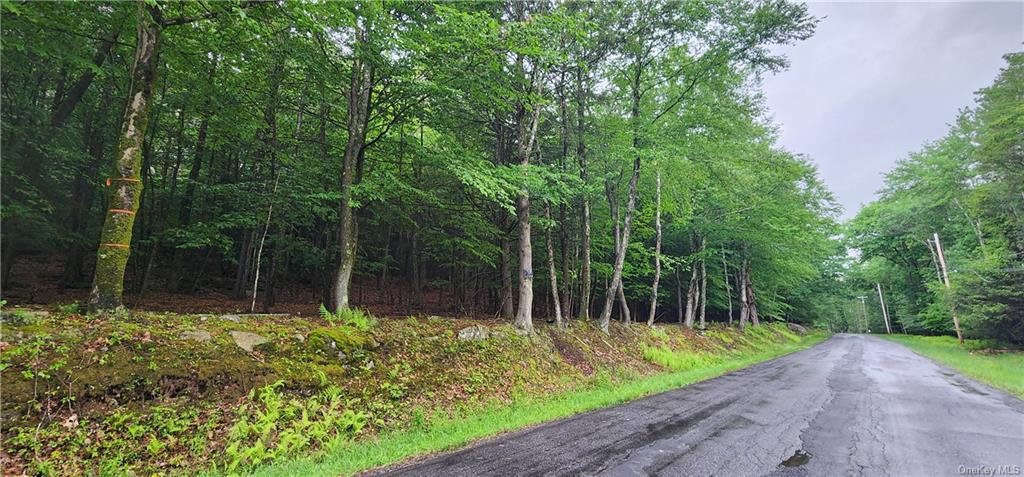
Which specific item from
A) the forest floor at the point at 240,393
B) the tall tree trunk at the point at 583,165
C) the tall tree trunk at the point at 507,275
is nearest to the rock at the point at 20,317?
the forest floor at the point at 240,393

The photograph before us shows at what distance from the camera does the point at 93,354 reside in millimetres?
4180

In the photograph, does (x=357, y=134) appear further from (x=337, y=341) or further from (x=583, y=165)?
(x=583, y=165)

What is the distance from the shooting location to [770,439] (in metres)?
5.14

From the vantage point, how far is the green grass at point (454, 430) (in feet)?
14.1

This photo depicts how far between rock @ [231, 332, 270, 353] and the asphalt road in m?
2.92

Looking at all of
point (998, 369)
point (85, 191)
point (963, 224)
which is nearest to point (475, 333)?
point (85, 191)

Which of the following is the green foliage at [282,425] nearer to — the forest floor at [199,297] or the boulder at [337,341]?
the boulder at [337,341]

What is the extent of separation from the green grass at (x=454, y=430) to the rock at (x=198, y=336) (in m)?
2.10

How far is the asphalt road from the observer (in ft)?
13.6

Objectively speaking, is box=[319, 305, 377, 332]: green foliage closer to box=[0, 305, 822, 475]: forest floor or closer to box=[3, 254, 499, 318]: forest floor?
box=[0, 305, 822, 475]: forest floor

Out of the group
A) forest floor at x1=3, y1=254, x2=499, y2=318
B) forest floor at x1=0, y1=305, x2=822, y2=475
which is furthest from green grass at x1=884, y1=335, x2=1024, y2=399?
forest floor at x1=3, y1=254, x2=499, y2=318

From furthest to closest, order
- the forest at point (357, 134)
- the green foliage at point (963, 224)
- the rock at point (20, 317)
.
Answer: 1. the green foliage at point (963, 224)
2. the forest at point (357, 134)
3. the rock at point (20, 317)

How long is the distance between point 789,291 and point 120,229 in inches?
1798

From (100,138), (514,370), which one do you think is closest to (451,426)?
(514,370)
